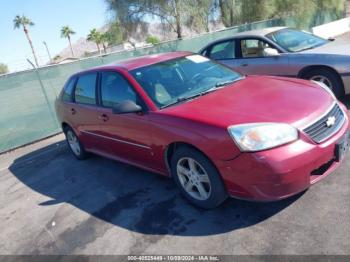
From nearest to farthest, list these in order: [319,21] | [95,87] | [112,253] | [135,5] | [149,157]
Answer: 1. [112,253]
2. [149,157]
3. [95,87]
4. [135,5]
5. [319,21]

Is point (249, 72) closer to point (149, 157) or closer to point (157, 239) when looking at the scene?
point (149, 157)

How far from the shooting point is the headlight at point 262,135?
3.05 meters

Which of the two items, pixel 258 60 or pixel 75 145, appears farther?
pixel 258 60

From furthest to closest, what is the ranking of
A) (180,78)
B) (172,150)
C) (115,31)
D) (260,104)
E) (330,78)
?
(115,31) < (330,78) < (180,78) < (172,150) < (260,104)

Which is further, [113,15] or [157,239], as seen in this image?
[113,15]

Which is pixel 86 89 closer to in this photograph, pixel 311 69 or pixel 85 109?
pixel 85 109

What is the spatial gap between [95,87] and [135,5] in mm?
18847

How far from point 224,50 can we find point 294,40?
148cm

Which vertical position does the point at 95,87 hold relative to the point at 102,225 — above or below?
above

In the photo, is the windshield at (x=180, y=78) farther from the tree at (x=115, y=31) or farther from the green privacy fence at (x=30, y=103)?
the tree at (x=115, y=31)

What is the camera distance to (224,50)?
25.7 feet

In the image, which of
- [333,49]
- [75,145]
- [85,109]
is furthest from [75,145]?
[333,49]

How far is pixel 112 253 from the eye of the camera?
11.2ft

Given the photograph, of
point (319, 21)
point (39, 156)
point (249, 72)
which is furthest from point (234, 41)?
A: point (319, 21)
